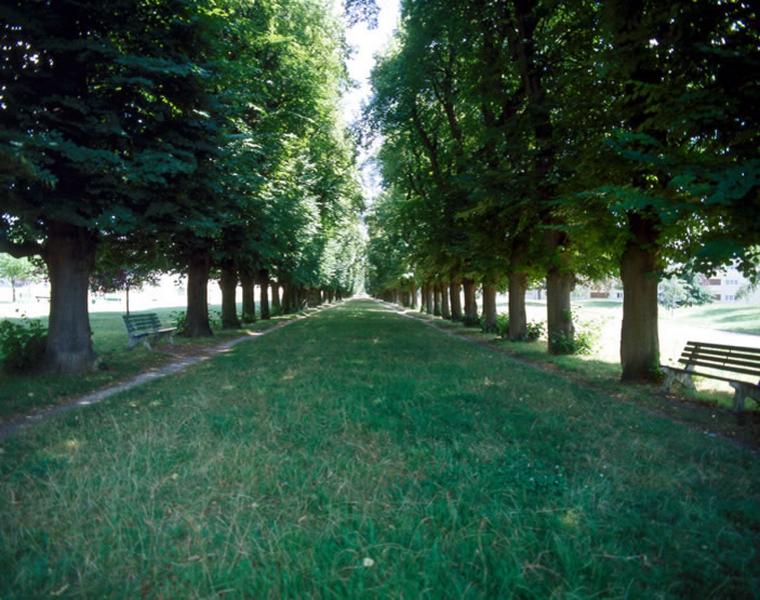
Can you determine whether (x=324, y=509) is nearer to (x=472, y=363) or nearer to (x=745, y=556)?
(x=745, y=556)

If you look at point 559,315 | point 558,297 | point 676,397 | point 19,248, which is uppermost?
point 19,248

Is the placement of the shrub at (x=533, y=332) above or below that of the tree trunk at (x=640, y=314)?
below

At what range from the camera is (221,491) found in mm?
3887

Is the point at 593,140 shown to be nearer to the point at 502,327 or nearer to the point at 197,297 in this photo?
the point at 502,327

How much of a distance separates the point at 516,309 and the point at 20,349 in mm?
15655

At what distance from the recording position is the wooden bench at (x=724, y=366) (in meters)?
7.24

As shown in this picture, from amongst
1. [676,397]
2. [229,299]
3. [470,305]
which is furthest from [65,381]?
[470,305]

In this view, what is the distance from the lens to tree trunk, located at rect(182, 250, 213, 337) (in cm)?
1839

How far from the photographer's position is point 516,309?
60.3 ft

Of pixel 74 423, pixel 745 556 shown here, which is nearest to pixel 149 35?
pixel 74 423

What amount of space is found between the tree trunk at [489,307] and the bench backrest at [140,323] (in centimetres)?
1425

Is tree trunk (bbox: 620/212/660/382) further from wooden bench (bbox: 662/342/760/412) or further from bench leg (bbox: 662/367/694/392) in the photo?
bench leg (bbox: 662/367/694/392)

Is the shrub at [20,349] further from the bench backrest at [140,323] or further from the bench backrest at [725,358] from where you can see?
the bench backrest at [725,358]

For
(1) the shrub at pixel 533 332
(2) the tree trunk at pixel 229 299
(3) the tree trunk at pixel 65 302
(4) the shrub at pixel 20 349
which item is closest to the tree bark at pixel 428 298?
(2) the tree trunk at pixel 229 299
